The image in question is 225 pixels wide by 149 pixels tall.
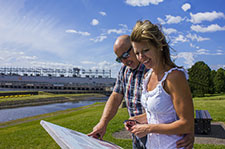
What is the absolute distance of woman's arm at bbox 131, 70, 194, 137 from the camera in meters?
1.38

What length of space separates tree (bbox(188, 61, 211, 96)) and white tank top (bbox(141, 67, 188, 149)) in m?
30.9

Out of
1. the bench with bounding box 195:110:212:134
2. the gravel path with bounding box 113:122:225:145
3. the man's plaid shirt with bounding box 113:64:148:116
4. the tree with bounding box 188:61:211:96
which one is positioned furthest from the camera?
the tree with bounding box 188:61:211:96

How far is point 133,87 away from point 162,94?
0.83 metres

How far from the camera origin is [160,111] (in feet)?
4.91

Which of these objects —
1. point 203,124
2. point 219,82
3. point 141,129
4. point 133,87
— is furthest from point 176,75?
point 219,82

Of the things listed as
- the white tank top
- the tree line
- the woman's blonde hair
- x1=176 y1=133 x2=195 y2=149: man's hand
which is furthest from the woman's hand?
the tree line

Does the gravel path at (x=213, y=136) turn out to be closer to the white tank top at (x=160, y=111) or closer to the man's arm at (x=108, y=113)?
the man's arm at (x=108, y=113)

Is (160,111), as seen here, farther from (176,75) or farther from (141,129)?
(176,75)

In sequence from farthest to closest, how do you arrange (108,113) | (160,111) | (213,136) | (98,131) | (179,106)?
1. (213,136)
2. (108,113)
3. (98,131)
4. (160,111)
5. (179,106)

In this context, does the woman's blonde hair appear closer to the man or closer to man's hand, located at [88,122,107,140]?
the man

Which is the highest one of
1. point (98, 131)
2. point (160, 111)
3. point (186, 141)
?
point (160, 111)

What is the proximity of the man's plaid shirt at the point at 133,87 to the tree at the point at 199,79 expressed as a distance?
3024cm

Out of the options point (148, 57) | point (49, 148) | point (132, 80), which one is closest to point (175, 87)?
point (148, 57)

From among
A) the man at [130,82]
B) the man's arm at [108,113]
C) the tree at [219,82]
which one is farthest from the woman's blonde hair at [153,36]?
the tree at [219,82]
